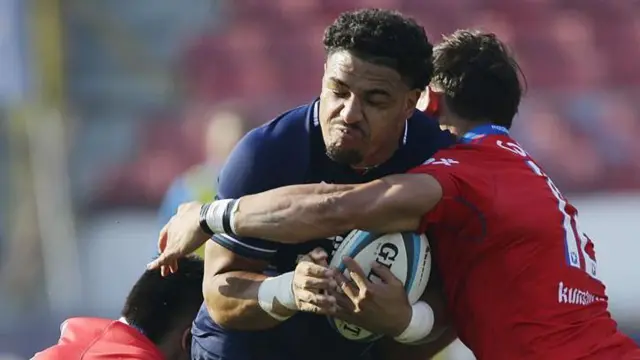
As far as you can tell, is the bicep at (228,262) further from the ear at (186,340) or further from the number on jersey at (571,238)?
the number on jersey at (571,238)

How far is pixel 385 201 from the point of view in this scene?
124 inches

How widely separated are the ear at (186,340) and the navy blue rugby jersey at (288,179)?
95 millimetres

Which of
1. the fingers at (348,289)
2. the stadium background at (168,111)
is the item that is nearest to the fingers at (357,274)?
the fingers at (348,289)

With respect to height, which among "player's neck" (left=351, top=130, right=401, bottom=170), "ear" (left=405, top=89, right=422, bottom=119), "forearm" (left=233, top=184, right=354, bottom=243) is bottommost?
"forearm" (left=233, top=184, right=354, bottom=243)

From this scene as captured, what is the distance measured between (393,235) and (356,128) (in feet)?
0.97

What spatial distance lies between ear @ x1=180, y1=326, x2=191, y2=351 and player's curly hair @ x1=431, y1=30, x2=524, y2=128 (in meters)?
1.02

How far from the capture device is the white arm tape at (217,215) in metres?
3.31

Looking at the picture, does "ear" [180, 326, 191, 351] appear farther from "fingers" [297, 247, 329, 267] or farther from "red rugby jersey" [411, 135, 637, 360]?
"red rugby jersey" [411, 135, 637, 360]

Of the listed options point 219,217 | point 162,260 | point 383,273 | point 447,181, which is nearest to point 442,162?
point 447,181

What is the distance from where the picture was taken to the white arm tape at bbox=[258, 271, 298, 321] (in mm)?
3223

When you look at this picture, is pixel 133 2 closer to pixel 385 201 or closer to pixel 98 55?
pixel 98 55

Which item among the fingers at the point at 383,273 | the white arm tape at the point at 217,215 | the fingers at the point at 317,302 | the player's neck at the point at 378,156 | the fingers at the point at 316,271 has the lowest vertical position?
the fingers at the point at 317,302

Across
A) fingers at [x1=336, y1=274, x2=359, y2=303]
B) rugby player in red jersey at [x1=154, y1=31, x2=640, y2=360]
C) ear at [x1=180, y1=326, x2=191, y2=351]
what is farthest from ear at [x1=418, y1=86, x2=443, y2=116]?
ear at [x1=180, y1=326, x2=191, y2=351]

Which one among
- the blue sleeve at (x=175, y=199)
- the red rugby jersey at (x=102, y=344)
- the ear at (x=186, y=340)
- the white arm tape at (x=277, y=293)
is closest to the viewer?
the white arm tape at (x=277, y=293)
